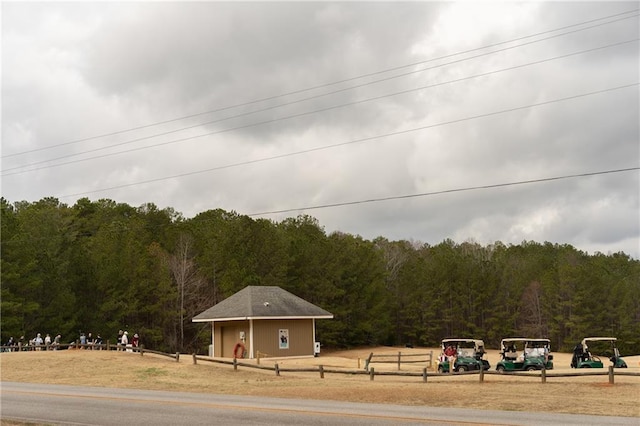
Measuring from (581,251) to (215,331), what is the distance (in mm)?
94413

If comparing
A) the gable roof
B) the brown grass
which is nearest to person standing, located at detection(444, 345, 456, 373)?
the brown grass

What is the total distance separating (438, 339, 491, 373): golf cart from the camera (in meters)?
36.0

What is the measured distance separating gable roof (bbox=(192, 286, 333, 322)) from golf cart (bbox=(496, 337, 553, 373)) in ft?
58.5

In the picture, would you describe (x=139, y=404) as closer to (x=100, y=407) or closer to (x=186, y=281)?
(x=100, y=407)

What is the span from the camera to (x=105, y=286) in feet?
220

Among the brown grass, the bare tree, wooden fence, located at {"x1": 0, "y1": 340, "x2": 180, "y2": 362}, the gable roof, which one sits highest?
the bare tree

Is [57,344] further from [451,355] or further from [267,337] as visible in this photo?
[451,355]

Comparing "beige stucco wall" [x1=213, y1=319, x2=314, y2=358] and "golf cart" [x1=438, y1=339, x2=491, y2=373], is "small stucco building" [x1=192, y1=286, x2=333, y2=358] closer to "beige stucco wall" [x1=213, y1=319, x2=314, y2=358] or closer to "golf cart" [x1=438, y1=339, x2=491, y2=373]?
"beige stucco wall" [x1=213, y1=319, x2=314, y2=358]

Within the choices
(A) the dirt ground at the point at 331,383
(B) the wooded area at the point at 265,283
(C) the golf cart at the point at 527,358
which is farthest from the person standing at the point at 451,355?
(B) the wooded area at the point at 265,283

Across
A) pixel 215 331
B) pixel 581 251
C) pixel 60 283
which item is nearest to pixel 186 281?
pixel 60 283

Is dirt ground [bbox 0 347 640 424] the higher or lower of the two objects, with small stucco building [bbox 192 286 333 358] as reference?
lower

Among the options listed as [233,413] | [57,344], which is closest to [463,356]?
[233,413]

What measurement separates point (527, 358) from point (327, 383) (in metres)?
11.2

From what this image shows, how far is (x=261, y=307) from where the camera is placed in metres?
50.3
